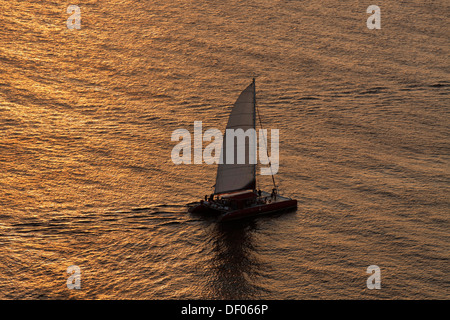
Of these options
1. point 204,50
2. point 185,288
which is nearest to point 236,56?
point 204,50

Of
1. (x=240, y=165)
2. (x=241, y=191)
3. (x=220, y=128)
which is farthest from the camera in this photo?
(x=220, y=128)

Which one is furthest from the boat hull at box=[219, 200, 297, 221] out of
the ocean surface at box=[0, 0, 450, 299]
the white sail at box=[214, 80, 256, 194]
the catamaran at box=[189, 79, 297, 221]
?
the white sail at box=[214, 80, 256, 194]

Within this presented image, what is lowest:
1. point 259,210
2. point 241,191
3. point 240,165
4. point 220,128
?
point 259,210

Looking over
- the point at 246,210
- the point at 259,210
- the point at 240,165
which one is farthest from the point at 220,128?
the point at 246,210

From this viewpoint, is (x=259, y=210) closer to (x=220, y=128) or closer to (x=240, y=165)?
(x=240, y=165)

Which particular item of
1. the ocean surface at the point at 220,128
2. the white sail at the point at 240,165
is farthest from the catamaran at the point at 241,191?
the ocean surface at the point at 220,128

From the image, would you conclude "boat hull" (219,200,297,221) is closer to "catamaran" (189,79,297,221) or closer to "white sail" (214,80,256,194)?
"catamaran" (189,79,297,221)
